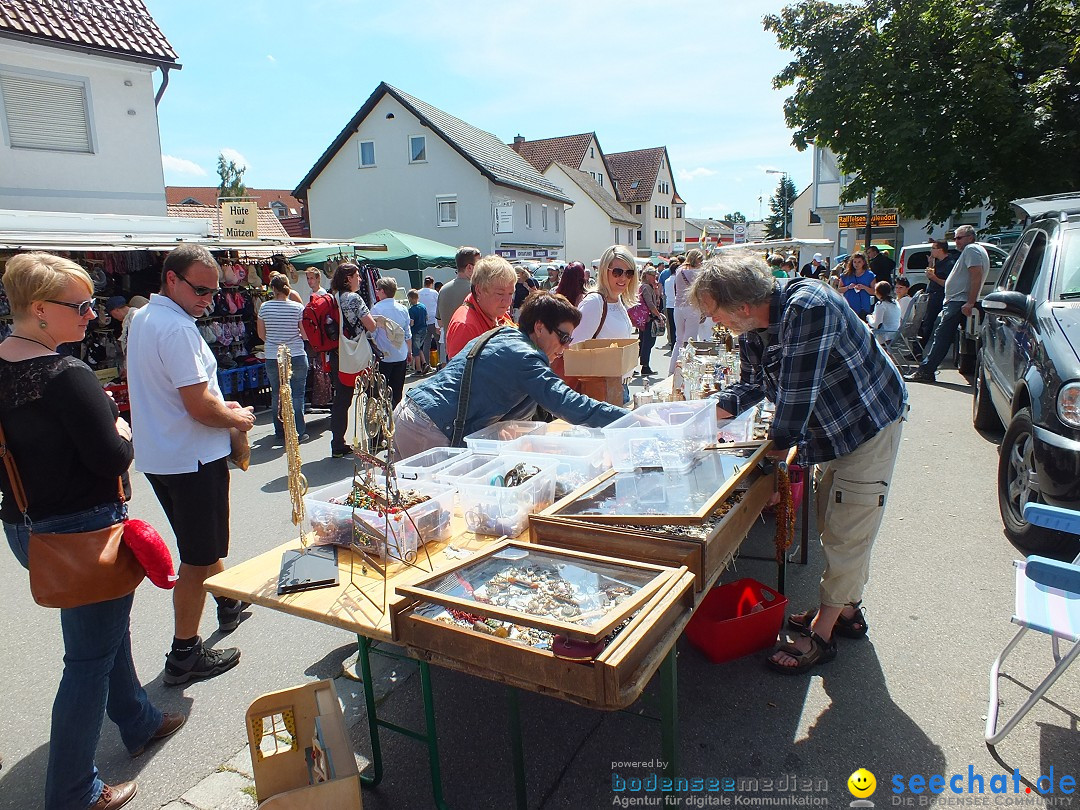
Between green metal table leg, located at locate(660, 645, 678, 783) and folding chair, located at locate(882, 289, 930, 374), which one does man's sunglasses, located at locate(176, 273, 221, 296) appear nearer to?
green metal table leg, located at locate(660, 645, 678, 783)

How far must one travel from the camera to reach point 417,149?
27594 millimetres

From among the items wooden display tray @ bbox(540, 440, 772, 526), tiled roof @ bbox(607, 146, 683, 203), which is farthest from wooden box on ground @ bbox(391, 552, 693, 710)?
tiled roof @ bbox(607, 146, 683, 203)

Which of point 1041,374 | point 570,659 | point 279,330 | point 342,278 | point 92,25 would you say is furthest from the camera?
point 92,25

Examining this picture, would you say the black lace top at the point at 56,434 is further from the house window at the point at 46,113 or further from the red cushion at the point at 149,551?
the house window at the point at 46,113

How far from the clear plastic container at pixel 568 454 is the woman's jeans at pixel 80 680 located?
1649mm

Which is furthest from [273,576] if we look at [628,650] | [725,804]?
[725,804]

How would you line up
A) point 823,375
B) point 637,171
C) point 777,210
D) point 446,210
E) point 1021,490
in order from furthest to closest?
1. point 777,210
2. point 637,171
3. point 446,210
4. point 1021,490
5. point 823,375

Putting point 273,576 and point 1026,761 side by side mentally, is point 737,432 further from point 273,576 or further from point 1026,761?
point 273,576

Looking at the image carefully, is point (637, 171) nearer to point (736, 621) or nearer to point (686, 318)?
point (686, 318)

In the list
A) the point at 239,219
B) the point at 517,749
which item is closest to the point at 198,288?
the point at 517,749

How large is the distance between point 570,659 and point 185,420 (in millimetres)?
2043

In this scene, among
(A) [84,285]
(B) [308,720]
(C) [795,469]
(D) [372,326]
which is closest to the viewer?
(B) [308,720]

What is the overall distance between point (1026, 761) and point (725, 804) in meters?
1.12

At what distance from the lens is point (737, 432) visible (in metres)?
3.62
